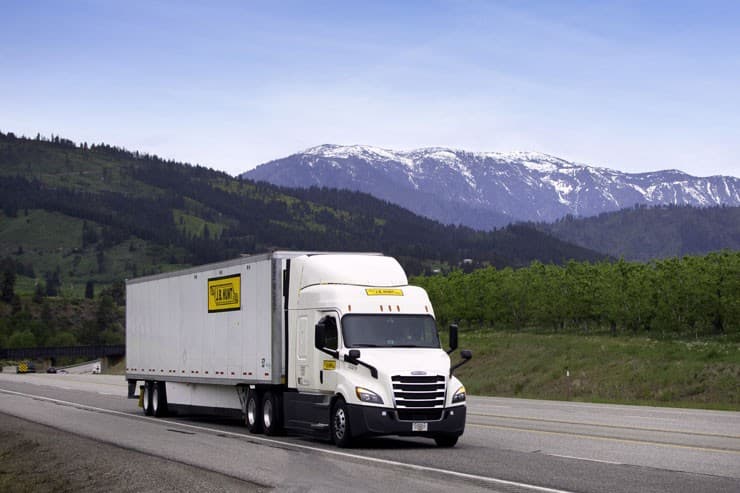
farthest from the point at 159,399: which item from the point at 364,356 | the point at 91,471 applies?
the point at 91,471

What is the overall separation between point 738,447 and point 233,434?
10899mm

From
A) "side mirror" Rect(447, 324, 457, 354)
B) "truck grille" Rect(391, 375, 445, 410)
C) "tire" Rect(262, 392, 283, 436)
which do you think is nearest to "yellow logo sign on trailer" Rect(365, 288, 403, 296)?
"side mirror" Rect(447, 324, 457, 354)

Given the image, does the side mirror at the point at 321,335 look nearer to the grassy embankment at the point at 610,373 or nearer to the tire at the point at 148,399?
A: the tire at the point at 148,399

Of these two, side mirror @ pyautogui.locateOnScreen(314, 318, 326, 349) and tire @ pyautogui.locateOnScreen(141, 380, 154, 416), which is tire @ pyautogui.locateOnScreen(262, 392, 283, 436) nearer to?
side mirror @ pyautogui.locateOnScreen(314, 318, 326, 349)

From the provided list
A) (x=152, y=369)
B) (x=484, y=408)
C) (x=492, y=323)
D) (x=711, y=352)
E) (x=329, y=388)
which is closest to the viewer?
(x=329, y=388)

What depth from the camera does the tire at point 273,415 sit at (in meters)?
23.9

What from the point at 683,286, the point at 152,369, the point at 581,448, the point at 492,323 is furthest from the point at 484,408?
the point at 492,323

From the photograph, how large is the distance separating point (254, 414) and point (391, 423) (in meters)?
5.82

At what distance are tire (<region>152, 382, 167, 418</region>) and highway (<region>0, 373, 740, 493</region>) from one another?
0.54 metres

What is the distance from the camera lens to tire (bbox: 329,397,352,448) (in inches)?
807

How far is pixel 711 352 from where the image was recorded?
50.6 m

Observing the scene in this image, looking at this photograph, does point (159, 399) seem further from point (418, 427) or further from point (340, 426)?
point (418, 427)

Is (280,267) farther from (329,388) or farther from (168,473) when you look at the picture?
(168,473)

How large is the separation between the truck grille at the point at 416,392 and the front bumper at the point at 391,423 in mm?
263
